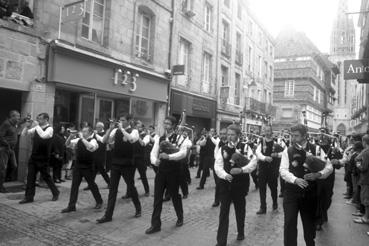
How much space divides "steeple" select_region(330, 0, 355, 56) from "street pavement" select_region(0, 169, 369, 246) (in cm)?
9657

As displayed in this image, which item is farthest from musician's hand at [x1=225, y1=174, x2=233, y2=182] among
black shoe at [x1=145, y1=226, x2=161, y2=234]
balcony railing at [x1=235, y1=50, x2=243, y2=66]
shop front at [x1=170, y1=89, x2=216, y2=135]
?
balcony railing at [x1=235, y1=50, x2=243, y2=66]

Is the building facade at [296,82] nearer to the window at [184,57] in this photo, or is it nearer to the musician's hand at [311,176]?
the window at [184,57]

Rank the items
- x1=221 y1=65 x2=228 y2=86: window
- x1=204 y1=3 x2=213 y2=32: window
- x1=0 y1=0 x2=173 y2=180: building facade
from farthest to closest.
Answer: x1=221 y1=65 x2=228 y2=86: window
x1=204 y1=3 x2=213 y2=32: window
x1=0 y1=0 x2=173 y2=180: building facade

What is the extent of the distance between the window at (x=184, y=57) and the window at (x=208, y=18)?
262cm

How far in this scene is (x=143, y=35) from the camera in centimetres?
1467

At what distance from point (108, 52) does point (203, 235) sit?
8.56 m

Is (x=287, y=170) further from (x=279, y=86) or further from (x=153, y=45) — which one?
(x=279, y=86)

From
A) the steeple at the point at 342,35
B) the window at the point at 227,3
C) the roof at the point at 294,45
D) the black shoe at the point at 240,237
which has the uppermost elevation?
the steeple at the point at 342,35

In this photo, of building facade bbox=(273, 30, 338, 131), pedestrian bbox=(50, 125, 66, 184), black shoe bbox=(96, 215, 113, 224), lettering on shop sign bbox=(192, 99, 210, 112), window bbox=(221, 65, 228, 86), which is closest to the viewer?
black shoe bbox=(96, 215, 113, 224)

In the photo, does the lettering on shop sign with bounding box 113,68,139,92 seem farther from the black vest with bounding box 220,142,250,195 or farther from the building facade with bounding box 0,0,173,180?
the black vest with bounding box 220,142,250,195

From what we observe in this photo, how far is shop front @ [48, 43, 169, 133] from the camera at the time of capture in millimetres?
10383

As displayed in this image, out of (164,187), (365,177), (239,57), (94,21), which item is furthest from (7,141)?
(239,57)

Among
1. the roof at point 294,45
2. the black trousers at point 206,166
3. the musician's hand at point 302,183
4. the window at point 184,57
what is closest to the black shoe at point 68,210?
the black trousers at point 206,166

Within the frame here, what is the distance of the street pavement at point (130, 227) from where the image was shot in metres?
5.07
